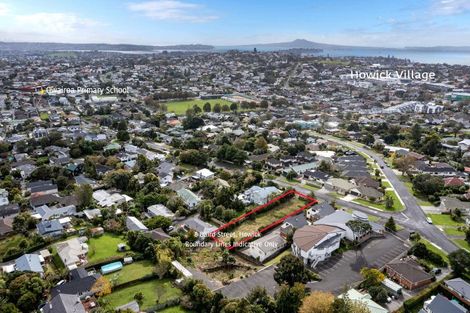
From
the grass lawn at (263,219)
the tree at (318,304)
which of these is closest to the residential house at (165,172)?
the grass lawn at (263,219)

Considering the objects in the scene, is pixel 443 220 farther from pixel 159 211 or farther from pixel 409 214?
pixel 159 211

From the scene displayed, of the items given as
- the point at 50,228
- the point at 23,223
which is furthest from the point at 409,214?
the point at 23,223

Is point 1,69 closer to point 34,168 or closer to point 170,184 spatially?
point 34,168

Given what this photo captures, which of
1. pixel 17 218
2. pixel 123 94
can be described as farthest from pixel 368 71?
pixel 17 218

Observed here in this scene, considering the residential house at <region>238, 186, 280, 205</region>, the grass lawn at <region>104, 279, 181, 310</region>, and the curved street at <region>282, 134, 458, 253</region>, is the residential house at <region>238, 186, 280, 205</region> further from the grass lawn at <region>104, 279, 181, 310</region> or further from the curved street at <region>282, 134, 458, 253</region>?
the grass lawn at <region>104, 279, 181, 310</region>

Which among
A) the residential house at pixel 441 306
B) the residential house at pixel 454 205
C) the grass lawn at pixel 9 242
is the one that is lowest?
the grass lawn at pixel 9 242

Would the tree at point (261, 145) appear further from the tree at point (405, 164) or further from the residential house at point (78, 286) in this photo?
the residential house at point (78, 286)

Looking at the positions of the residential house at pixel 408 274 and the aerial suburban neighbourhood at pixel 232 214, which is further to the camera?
the residential house at pixel 408 274
